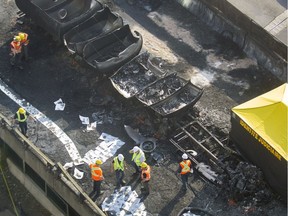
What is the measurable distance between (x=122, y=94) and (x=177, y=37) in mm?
4856

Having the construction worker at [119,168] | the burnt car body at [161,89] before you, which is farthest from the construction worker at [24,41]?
the construction worker at [119,168]

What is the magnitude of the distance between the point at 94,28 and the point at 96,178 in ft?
26.0

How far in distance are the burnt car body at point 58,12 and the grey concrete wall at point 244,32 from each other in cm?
459

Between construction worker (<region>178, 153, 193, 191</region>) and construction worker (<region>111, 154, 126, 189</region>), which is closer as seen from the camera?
construction worker (<region>178, 153, 193, 191</region>)

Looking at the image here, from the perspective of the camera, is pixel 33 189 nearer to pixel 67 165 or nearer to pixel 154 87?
pixel 67 165

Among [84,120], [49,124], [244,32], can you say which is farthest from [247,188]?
[244,32]

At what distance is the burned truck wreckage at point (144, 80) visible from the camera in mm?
19188

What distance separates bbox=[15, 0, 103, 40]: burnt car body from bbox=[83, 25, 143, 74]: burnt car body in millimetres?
1505

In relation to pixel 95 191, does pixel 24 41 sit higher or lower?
higher

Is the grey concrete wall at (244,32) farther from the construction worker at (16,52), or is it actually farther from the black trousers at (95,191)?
the black trousers at (95,191)

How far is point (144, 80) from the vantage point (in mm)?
22688

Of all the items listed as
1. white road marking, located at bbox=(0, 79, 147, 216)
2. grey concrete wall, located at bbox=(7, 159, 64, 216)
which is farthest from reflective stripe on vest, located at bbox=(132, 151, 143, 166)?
grey concrete wall, located at bbox=(7, 159, 64, 216)

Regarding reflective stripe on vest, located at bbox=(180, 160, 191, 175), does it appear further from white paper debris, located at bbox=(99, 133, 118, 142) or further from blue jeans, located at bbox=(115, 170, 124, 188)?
white paper debris, located at bbox=(99, 133, 118, 142)

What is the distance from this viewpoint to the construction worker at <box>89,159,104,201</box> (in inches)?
745
